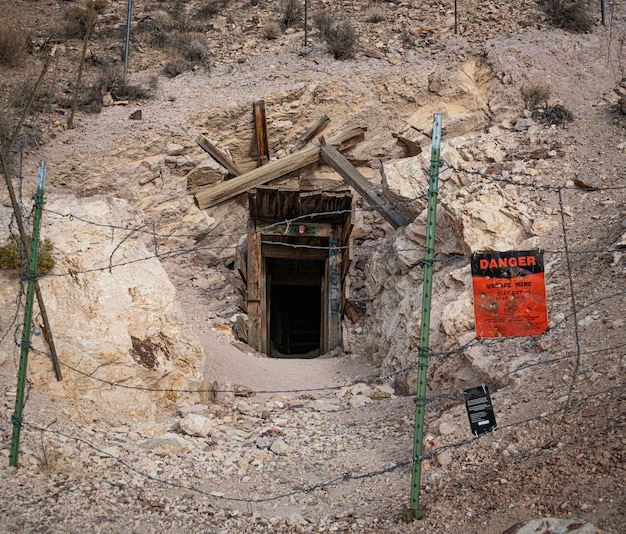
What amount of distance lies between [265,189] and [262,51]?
6.15 meters

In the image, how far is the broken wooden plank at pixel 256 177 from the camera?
42.5 feet

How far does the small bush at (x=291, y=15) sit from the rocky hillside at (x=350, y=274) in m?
0.08

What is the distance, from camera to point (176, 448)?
18.6 ft

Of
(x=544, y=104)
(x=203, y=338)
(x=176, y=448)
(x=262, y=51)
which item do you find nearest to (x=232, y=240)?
(x=203, y=338)

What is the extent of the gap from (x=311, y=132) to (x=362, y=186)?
7.13 ft

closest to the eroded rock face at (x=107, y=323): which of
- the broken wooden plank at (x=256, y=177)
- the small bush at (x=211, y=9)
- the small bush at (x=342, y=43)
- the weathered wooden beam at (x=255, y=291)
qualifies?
the weathered wooden beam at (x=255, y=291)

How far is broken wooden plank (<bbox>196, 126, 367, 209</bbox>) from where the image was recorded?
12.9 metres

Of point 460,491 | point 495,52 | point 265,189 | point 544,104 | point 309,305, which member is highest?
point 495,52

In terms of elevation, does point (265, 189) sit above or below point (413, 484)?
above

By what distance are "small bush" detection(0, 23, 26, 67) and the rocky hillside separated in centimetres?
17

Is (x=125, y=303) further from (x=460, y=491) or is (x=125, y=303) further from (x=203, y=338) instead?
(x=460, y=491)

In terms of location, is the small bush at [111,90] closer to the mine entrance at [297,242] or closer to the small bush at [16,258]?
the mine entrance at [297,242]

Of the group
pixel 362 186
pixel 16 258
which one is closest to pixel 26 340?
pixel 16 258

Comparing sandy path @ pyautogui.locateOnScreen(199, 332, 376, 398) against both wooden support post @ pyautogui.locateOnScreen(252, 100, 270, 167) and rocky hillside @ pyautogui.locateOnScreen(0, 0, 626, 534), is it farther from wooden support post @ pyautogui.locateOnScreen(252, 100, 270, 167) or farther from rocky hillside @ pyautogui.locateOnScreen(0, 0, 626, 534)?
wooden support post @ pyautogui.locateOnScreen(252, 100, 270, 167)
